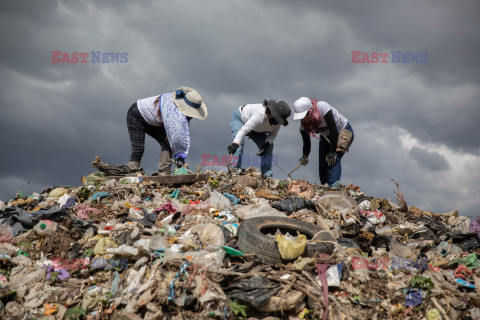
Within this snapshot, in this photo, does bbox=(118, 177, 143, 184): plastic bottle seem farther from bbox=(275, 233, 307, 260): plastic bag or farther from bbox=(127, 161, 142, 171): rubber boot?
bbox=(275, 233, 307, 260): plastic bag

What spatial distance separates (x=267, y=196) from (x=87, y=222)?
3130 mm

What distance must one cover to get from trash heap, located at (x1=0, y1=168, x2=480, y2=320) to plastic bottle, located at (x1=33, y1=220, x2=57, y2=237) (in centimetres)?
2

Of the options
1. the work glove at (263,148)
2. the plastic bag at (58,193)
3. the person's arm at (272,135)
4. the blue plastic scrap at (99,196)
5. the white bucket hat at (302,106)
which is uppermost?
the white bucket hat at (302,106)

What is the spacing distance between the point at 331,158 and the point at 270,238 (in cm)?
404

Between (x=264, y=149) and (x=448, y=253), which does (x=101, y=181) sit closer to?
(x=264, y=149)

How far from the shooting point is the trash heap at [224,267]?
126 inches

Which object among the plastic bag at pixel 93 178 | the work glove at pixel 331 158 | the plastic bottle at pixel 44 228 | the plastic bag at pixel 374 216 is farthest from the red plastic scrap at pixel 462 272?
the plastic bag at pixel 93 178

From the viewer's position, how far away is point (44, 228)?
4.36 metres

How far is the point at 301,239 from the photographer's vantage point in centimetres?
360

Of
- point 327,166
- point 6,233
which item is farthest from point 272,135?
point 6,233

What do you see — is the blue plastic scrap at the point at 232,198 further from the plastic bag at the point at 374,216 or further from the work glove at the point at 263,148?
the plastic bag at the point at 374,216

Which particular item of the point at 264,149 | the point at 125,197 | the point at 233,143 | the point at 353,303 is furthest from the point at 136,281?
the point at 264,149

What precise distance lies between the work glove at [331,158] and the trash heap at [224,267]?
6.44 ft

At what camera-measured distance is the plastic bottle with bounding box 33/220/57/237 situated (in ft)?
14.3
